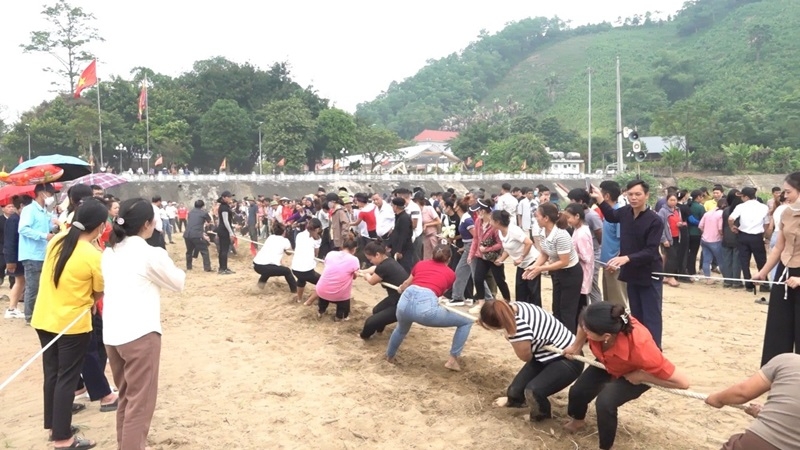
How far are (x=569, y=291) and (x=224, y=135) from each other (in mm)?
51760

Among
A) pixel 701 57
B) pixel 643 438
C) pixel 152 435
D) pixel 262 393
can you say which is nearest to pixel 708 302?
pixel 643 438

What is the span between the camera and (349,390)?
5512mm

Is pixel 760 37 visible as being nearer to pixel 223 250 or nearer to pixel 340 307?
pixel 223 250

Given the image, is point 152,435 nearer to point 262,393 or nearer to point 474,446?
point 262,393

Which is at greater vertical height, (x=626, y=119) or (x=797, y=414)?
(x=626, y=119)

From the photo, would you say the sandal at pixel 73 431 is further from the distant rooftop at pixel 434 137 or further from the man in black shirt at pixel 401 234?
the distant rooftop at pixel 434 137

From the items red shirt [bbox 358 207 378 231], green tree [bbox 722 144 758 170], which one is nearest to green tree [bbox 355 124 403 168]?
green tree [bbox 722 144 758 170]

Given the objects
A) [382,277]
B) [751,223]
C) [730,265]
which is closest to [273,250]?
[382,277]

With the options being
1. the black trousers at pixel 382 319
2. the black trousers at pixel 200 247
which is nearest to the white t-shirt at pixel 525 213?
the black trousers at pixel 200 247

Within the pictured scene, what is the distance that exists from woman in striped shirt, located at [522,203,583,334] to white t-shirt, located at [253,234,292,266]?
4.70 metres

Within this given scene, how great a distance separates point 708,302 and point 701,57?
372ft

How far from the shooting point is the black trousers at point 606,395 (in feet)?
13.5

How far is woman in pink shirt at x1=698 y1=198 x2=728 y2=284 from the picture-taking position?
438 inches

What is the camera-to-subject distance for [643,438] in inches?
175
